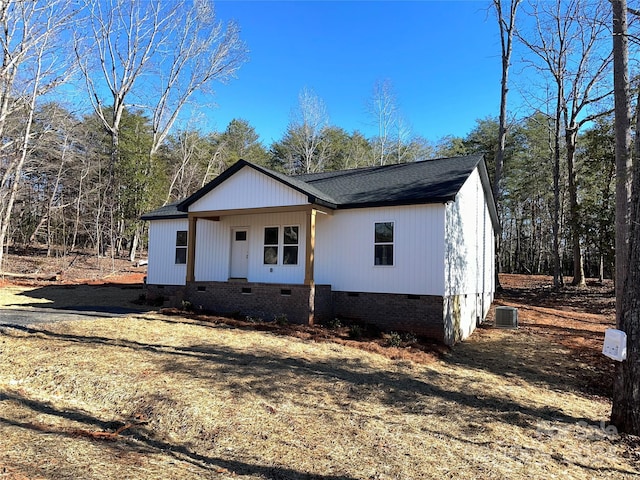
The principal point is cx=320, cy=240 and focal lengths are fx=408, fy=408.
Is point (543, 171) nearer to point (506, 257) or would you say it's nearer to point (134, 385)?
point (506, 257)

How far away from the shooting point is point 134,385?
5.55 meters

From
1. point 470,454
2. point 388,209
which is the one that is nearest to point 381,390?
point 470,454

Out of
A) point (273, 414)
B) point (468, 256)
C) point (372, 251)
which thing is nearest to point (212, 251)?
point (372, 251)

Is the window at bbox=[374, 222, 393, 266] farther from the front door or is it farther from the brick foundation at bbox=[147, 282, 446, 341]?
the front door

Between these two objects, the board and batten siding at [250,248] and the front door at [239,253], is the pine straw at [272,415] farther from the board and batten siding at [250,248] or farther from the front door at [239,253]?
the front door at [239,253]

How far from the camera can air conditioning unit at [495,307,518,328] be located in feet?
42.4

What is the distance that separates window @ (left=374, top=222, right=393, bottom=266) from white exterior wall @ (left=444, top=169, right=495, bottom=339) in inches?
57.5

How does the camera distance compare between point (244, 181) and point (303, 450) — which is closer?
point (303, 450)

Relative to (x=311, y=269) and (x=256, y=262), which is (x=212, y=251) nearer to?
(x=256, y=262)

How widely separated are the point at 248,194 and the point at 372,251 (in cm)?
401

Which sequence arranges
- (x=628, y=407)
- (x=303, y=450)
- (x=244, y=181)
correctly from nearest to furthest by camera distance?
(x=303, y=450) → (x=628, y=407) → (x=244, y=181)

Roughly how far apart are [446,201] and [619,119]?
3.70 metres

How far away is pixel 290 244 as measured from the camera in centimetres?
1263

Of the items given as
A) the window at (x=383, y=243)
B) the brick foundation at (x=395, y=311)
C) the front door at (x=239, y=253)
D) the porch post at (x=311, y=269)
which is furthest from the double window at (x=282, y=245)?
the window at (x=383, y=243)
